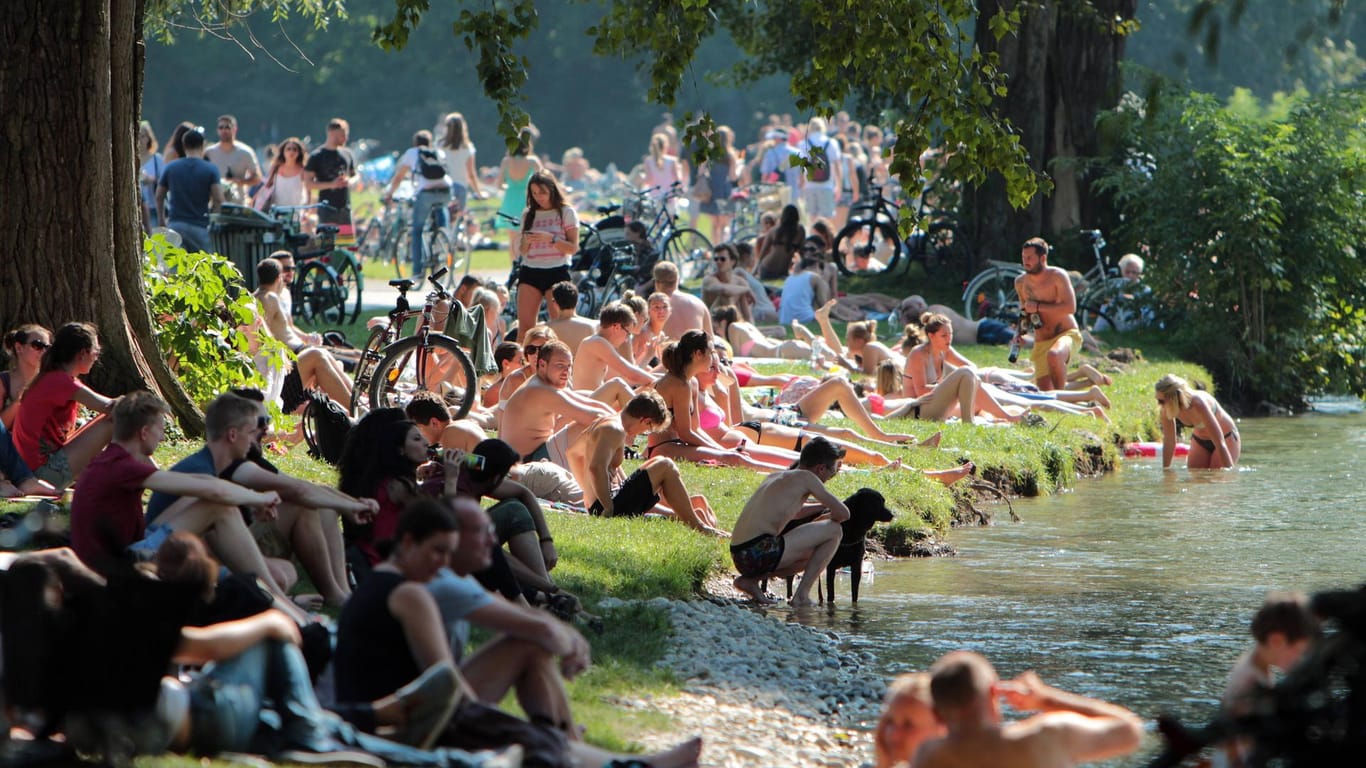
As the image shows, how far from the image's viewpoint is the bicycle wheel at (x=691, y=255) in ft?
86.8

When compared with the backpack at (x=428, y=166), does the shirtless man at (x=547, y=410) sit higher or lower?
lower

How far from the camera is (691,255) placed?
2812cm

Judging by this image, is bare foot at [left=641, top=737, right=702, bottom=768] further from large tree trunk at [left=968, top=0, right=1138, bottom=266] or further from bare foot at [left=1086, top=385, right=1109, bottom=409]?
large tree trunk at [left=968, top=0, right=1138, bottom=266]

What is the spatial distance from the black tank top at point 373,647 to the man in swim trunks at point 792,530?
435cm

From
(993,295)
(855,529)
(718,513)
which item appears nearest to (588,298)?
(993,295)

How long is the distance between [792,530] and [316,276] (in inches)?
454

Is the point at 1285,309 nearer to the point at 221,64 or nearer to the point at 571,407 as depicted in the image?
the point at 571,407

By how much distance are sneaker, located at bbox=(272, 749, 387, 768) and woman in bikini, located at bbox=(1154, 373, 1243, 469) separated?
11320 mm

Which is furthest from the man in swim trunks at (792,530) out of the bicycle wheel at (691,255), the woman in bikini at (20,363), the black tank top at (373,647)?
the bicycle wheel at (691,255)

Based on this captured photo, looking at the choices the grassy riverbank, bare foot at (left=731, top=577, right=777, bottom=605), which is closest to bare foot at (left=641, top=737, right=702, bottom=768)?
the grassy riverbank

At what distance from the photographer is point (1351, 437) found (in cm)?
1962

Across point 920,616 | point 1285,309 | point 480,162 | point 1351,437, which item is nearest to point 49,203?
point 920,616

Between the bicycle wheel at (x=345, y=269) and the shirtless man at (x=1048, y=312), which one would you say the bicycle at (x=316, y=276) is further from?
the shirtless man at (x=1048, y=312)

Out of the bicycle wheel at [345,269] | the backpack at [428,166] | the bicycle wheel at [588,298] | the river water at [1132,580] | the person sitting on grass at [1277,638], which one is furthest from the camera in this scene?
the backpack at [428,166]
